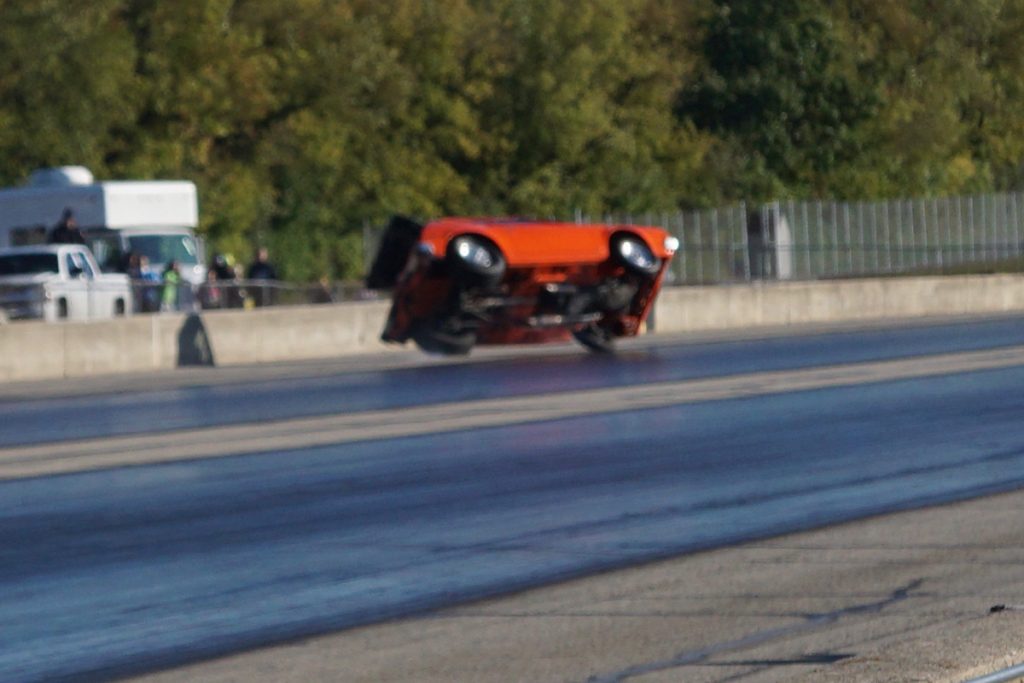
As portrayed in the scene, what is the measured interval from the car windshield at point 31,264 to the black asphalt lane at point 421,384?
963 centimetres

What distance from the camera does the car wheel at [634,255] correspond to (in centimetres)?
2297

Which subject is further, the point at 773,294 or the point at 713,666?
the point at 773,294

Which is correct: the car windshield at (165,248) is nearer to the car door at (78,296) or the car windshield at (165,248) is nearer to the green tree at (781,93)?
the car door at (78,296)

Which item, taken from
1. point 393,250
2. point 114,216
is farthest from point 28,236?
point 393,250

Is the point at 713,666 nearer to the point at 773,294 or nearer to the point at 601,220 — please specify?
the point at 773,294

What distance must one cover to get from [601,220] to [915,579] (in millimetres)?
47656

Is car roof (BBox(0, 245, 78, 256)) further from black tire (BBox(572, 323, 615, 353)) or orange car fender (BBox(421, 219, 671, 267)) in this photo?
orange car fender (BBox(421, 219, 671, 267))

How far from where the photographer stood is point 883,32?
70.1 metres

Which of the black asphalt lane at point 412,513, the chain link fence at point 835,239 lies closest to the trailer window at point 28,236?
the chain link fence at point 835,239

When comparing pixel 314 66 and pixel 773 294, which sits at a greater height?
pixel 314 66

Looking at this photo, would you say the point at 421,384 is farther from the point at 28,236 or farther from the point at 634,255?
the point at 28,236

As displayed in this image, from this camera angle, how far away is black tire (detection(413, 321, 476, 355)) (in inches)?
905

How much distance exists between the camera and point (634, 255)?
75.6 feet

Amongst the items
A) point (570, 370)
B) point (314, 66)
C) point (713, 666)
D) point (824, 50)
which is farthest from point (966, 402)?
point (824, 50)
